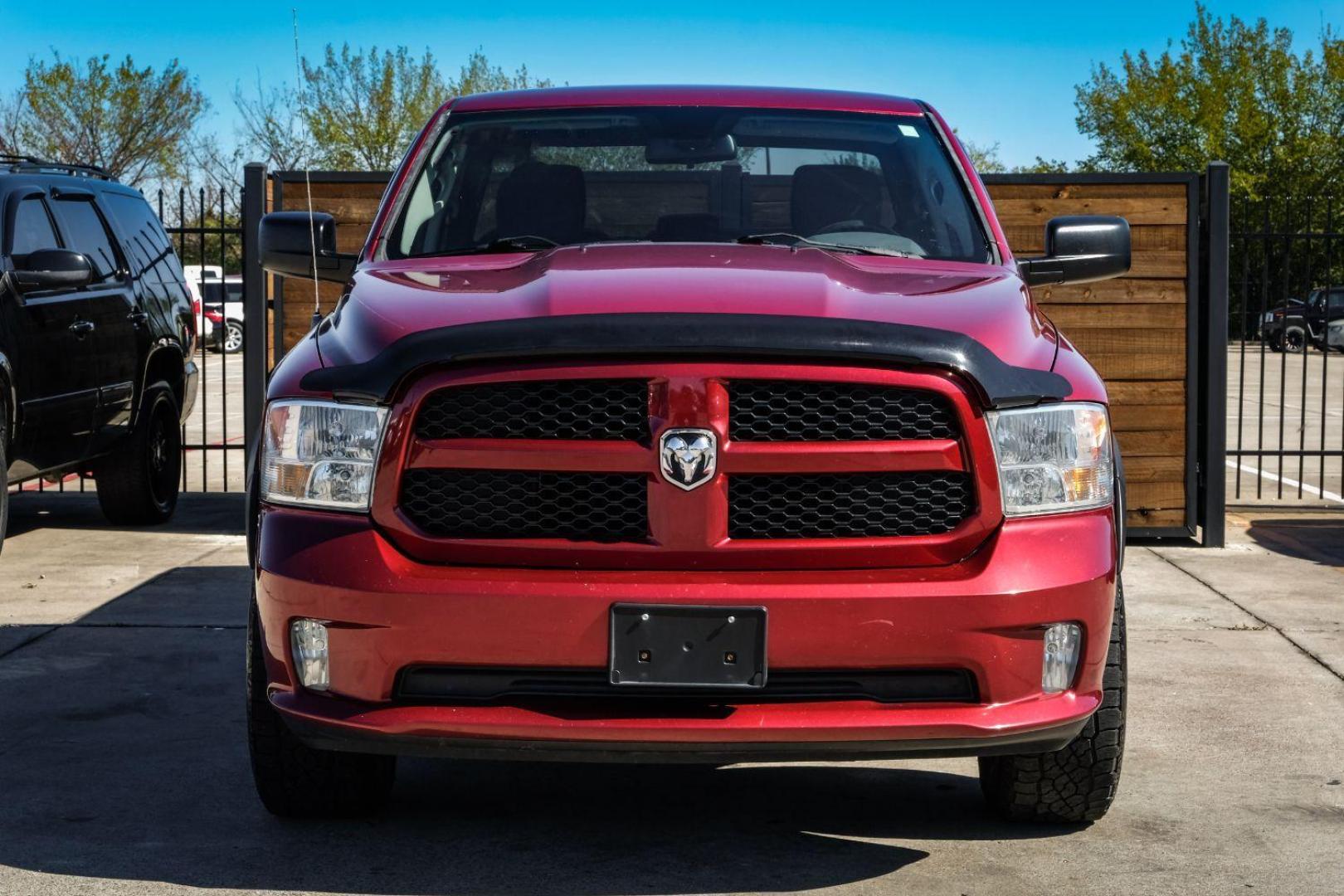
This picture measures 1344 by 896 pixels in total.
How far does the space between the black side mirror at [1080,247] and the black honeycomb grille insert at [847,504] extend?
1665 millimetres

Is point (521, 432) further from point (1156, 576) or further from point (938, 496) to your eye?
point (1156, 576)

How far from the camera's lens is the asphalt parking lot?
404 centimetres

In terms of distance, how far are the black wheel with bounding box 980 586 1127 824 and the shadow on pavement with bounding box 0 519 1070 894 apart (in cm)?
8

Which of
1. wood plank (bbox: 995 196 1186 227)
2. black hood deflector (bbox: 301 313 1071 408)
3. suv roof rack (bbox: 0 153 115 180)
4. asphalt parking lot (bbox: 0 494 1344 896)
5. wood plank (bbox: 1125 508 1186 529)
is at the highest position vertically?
suv roof rack (bbox: 0 153 115 180)

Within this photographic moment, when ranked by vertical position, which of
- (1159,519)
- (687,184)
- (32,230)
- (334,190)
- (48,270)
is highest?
(334,190)

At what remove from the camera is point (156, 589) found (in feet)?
26.2

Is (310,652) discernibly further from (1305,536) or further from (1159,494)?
(1305,536)

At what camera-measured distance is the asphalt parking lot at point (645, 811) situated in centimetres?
404

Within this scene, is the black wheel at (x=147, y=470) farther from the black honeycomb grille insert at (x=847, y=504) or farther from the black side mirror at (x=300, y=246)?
the black honeycomb grille insert at (x=847, y=504)

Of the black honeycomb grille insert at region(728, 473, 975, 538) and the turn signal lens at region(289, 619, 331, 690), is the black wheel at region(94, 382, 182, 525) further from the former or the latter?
the black honeycomb grille insert at region(728, 473, 975, 538)

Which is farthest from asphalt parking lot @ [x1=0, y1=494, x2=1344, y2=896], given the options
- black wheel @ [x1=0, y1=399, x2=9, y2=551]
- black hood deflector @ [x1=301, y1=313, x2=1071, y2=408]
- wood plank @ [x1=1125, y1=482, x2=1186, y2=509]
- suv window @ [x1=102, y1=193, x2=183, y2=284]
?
suv window @ [x1=102, y1=193, x2=183, y2=284]

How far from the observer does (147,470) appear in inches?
392

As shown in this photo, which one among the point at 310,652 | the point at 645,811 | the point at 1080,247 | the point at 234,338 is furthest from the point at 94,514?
the point at 234,338

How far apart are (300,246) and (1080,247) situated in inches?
88.9
